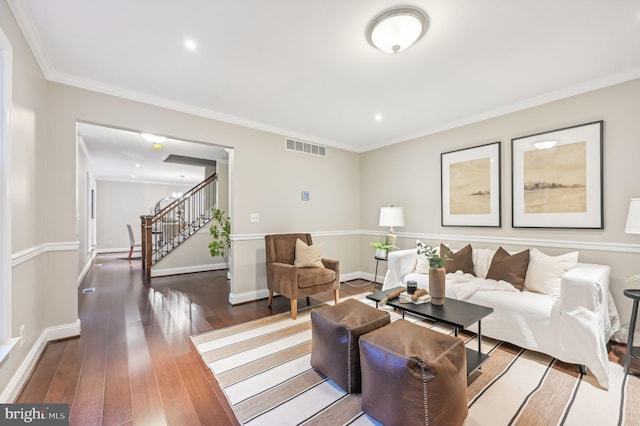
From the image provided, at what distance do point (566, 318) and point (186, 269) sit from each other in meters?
6.24

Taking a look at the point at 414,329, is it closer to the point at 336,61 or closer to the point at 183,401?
the point at 183,401

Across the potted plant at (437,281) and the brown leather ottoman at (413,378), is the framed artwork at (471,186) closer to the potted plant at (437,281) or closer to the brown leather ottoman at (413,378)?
the potted plant at (437,281)

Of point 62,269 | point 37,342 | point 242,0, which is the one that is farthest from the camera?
point 62,269

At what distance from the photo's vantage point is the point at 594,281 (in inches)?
80.4

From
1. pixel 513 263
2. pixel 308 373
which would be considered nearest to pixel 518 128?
pixel 513 263

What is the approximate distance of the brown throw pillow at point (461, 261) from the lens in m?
3.28

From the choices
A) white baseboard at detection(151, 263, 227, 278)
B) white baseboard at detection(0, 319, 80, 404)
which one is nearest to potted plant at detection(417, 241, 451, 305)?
white baseboard at detection(0, 319, 80, 404)

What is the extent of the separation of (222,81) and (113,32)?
91 centimetres

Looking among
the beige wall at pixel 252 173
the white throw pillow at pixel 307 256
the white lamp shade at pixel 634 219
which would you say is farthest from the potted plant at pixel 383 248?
the white lamp shade at pixel 634 219

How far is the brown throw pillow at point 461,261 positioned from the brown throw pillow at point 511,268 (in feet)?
0.87

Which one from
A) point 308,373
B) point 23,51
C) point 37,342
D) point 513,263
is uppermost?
point 23,51

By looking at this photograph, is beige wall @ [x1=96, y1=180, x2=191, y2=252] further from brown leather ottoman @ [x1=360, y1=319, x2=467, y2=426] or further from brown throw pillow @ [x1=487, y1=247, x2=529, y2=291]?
brown throw pillow @ [x1=487, y1=247, x2=529, y2=291]

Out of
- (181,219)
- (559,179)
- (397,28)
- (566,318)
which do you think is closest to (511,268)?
(566,318)

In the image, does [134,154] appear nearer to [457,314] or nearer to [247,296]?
[247,296]
